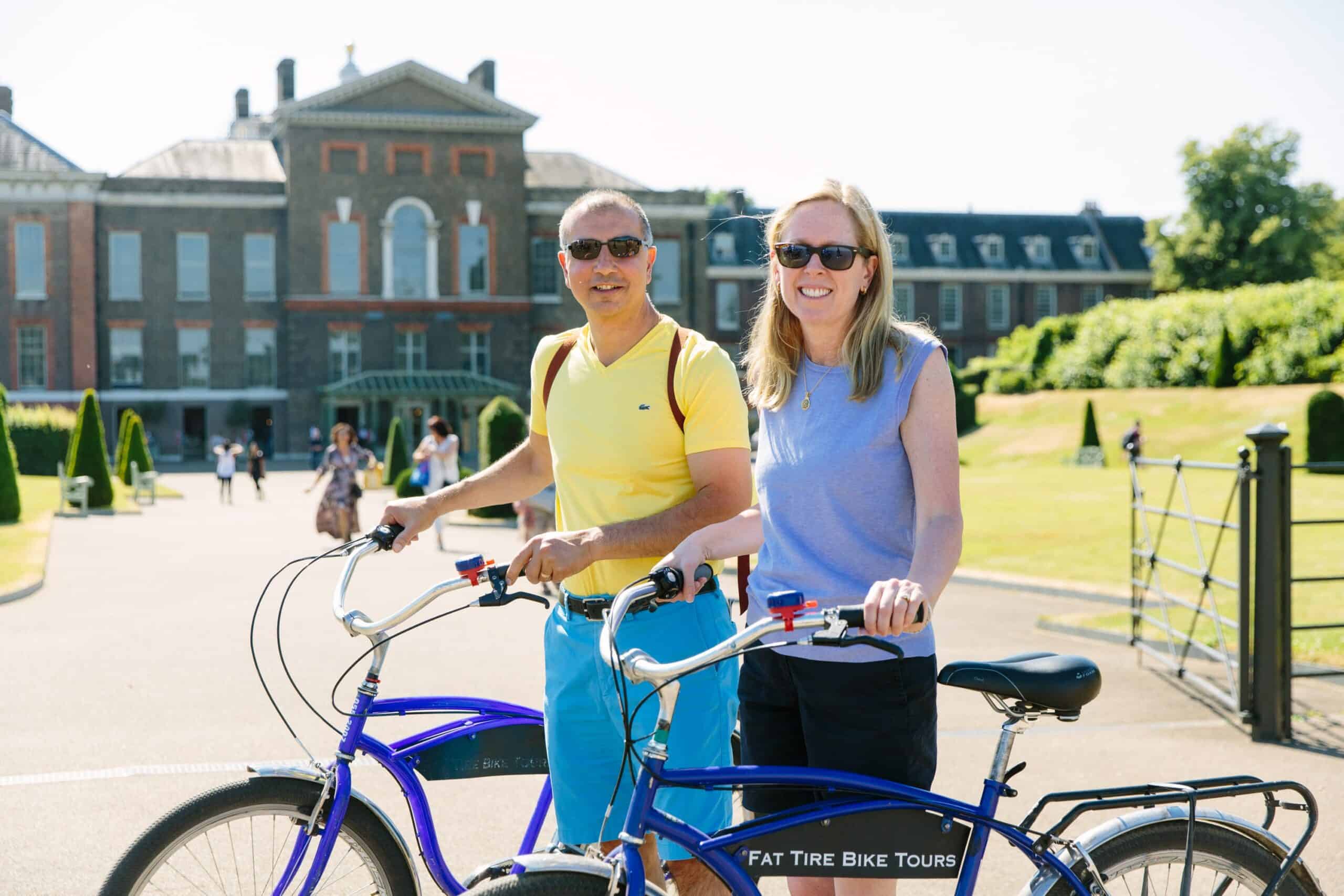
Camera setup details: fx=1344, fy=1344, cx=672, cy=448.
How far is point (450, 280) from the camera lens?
52750 millimetres

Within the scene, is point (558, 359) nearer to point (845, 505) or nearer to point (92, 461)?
point (845, 505)

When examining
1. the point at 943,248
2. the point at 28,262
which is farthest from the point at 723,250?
the point at 28,262

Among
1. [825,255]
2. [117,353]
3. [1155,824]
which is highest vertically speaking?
[117,353]

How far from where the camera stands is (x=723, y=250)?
208 feet

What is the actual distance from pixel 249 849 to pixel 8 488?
1943cm

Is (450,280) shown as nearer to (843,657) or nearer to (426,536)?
(426,536)

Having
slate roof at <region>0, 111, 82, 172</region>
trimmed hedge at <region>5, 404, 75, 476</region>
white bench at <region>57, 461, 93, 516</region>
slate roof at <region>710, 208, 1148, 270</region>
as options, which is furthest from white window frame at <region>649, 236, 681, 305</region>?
white bench at <region>57, 461, 93, 516</region>

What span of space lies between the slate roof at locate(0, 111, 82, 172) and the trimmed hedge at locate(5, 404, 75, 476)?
1611 centimetres

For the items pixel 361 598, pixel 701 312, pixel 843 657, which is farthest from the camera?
pixel 701 312

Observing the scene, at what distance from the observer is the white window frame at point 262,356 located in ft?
170

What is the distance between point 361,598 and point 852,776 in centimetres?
994

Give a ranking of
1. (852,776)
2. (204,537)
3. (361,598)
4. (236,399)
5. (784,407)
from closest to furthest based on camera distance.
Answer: (852,776)
(784,407)
(361,598)
(204,537)
(236,399)

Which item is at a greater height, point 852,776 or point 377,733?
point 852,776

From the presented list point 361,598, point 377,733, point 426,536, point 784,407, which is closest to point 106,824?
point 377,733
